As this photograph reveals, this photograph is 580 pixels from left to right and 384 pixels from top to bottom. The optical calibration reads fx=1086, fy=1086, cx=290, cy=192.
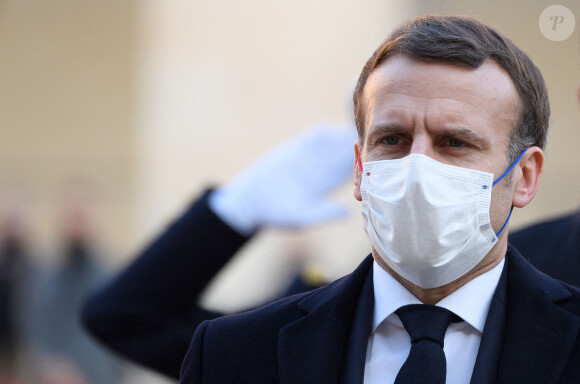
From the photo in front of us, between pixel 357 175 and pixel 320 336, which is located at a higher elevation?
pixel 357 175

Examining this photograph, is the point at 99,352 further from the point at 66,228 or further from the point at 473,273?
the point at 473,273

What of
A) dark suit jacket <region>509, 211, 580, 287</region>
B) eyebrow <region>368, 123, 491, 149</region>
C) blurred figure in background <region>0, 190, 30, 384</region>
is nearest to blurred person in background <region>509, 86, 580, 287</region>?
dark suit jacket <region>509, 211, 580, 287</region>

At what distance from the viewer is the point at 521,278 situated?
2836mm

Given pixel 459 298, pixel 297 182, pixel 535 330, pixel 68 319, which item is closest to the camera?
pixel 535 330

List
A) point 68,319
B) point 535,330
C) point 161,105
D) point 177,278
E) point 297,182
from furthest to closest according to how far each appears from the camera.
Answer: point 161,105 → point 68,319 → point 297,182 → point 177,278 → point 535,330

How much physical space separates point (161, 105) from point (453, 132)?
11494mm

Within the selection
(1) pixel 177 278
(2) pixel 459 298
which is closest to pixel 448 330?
(2) pixel 459 298

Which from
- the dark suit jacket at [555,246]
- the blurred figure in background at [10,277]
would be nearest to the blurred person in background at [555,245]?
the dark suit jacket at [555,246]

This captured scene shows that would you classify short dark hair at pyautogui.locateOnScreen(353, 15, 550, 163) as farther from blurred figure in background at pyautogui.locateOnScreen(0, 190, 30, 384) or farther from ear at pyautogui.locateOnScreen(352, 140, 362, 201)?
blurred figure in background at pyautogui.locateOnScreen(0, 190, 30, 384)

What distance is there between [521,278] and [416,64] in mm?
625

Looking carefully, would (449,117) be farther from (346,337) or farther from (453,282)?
(346,337)

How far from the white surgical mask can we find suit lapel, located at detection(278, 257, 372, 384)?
0.20 m

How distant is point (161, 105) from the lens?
46.0 feet

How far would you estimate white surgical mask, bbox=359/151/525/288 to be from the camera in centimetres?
277
